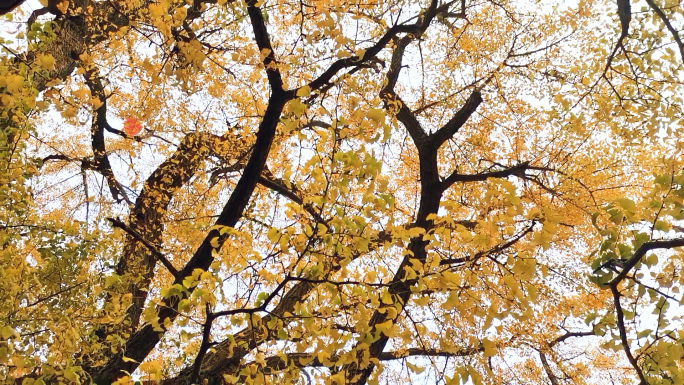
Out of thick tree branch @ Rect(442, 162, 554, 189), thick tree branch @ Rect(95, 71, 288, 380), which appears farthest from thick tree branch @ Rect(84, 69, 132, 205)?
thick tree branch @ Rect(442, 162, 554, 189)

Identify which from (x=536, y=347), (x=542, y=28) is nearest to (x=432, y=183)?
(x=542, y=28)

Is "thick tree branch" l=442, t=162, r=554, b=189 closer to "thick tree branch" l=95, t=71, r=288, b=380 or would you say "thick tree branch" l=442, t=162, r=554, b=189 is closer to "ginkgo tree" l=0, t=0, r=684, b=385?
"ginkgo tree" l=0, t=0, r=684, b=385

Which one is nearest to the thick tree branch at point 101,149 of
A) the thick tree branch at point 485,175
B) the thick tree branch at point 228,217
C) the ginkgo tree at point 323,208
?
the ginkgo tree at point 323,208

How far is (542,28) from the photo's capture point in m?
7.34

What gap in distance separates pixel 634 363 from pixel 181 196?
699cm

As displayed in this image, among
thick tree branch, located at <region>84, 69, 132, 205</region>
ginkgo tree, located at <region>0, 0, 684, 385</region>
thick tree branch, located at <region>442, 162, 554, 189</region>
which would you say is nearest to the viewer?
ginkgo tree, located at <region>0, 0, 684, 385</region>

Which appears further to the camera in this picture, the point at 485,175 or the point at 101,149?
the point at 101,149

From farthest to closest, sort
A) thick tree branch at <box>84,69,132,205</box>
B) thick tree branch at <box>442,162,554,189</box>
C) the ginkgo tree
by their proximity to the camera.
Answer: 1. thick tree branch at <box>84,69,132,205</box>
2. thick tree branch at <box>442,162,554,189</box>
3. the ginkgo tree

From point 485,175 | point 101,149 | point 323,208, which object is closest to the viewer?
point 323,208

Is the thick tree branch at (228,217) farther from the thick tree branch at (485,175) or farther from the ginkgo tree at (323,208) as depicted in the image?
the thick tree branch at (485,175)

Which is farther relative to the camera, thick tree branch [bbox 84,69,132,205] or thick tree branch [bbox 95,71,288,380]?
thick tree branch [bbox 84,69,132,205]

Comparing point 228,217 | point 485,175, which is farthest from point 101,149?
point 485,175

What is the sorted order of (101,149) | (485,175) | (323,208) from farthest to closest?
1. (101,149)
2. (485,175)
3. (323,208)

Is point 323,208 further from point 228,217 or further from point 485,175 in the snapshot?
point 485,175
